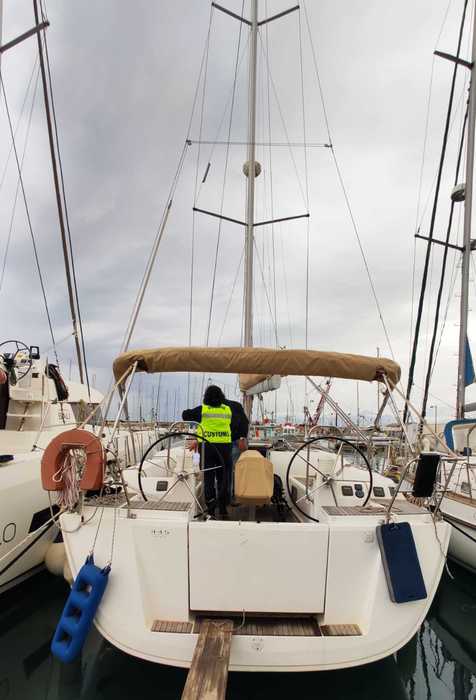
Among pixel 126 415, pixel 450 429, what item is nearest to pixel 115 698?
pixel 126 415

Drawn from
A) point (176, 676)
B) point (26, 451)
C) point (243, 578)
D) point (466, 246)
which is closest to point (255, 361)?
point (243, 578)

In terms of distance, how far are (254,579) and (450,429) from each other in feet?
26.2

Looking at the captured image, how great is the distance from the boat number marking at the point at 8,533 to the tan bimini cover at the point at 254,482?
2648mm

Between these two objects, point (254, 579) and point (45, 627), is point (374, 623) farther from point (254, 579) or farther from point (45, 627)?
point (45, 627)

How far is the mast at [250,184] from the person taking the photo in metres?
8.79

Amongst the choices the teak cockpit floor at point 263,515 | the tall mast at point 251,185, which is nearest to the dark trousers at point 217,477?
the teak cockpit floor at point 263,515

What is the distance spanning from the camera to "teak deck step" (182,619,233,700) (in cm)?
208

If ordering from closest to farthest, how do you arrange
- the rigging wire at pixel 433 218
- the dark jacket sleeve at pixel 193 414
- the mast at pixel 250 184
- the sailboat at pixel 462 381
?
the dark jacket sleeve at pixel 193 414
the sailboat at pixel 462 381
the mast at pixel 250 184
the rigging wire at pixel 433 218

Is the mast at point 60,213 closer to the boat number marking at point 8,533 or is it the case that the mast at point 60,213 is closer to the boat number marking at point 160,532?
the boat number marking at point 8,533

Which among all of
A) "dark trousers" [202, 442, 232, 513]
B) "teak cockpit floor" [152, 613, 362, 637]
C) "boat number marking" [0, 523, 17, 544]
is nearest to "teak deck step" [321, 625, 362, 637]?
"teak cockpit floor" [152, 613, 362, 637]

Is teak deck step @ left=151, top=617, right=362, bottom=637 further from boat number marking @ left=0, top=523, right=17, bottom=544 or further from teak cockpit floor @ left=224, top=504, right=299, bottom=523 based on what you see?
boat number marking @ left=0, top=523, right=17, bottom=544

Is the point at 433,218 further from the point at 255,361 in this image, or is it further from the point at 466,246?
the point at 255,361

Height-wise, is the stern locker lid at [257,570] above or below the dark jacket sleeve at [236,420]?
A: below

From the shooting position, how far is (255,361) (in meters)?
3.42
